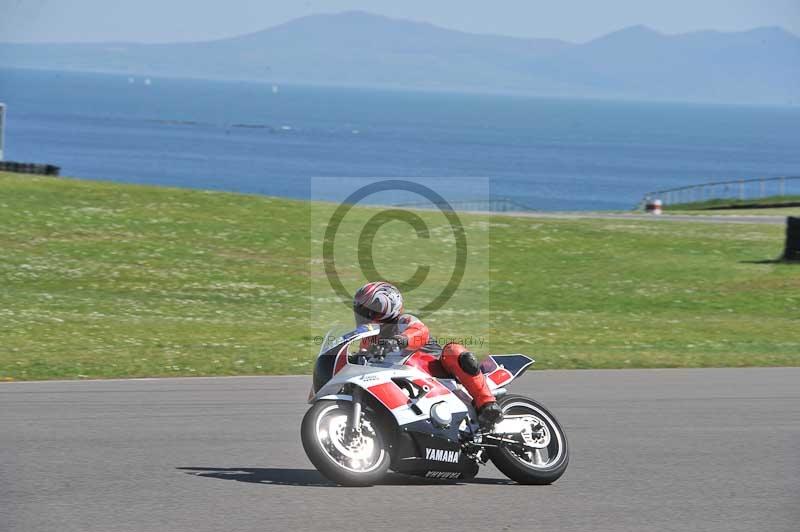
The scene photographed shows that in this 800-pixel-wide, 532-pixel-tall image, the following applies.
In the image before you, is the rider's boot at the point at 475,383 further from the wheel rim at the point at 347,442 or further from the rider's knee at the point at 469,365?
the wheel rim at the point at 347,442

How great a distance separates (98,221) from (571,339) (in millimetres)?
16456

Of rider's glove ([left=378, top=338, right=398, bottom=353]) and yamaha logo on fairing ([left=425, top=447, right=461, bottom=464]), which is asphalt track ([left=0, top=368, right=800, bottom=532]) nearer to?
yamaha logo on fairing ([left=425, top=447, right=461, bottom=464])

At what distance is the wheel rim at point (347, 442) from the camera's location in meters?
8.17

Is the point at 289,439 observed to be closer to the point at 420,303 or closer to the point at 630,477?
the point at 630,477

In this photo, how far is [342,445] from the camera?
8.22 metres

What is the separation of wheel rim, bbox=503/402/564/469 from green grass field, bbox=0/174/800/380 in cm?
619

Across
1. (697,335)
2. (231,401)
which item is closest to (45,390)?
(231,401)

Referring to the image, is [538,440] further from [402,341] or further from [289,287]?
[289,287]

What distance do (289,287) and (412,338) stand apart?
16.2 meters

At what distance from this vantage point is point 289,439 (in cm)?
990

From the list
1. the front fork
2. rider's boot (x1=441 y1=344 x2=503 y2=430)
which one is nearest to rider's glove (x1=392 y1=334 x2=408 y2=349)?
rider's boot (x1=441 y1=344 x2=503 y2=430)

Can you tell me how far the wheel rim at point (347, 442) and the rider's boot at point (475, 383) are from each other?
0.75m

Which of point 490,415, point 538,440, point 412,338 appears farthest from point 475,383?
point 538,440

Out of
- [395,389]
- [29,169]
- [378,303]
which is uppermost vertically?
[29,169]
